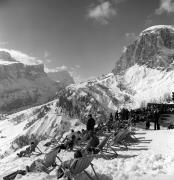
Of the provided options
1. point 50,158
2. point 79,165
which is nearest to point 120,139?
point 50,158

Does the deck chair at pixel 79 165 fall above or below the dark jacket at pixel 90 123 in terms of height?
below

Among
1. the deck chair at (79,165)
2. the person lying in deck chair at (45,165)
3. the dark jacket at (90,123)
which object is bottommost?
the person lying in deck chair at (45,165)

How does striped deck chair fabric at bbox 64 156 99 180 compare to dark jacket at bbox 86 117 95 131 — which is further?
dark jacket at bbox 86 117 95 131

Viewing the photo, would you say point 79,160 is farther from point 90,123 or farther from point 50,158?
point 90,123

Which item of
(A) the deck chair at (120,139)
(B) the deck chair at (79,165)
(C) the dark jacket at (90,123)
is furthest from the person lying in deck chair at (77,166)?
(C) the dark jacket at (90,123)

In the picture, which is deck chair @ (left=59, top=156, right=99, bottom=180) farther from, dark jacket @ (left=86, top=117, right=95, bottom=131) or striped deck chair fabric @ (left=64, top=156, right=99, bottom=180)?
dark jacket @ (left=86, top=117, right=95, bottom=131)

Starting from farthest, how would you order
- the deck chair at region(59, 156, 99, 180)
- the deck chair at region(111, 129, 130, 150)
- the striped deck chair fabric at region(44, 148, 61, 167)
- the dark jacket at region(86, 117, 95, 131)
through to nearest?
the dark jacket at region(86, 117, 95, 131) < the deck chair at region(111, 129, 130, 150) < the striped deck chair fabric at region(44, 148, 61, 167) < the deck chair at region(59, 156, 99, 180)

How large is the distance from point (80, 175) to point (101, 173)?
2.86 feet

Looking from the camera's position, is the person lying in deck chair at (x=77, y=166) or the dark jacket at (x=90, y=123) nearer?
the person lying in deck chair at (x=77, y=166)

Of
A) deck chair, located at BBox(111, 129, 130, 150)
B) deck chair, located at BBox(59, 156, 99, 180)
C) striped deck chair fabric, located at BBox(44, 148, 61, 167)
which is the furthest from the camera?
deck chair, located at BBox(111, 129, 130, 150)

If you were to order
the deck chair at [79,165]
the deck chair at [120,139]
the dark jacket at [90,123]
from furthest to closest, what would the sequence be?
the dark jacket at [90,123] → the deck chair at [120,139] → the deck chair at [79,165]

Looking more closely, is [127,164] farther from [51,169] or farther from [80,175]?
[51,169]

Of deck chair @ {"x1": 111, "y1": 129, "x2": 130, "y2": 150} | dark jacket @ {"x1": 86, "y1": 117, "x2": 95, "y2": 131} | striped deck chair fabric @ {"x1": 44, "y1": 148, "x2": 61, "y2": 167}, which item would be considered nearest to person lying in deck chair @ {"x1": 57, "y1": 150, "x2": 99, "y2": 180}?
striped deck chair fabric @ {"x1": 44, "y1": 148, "x2": 61, "y2": 167}

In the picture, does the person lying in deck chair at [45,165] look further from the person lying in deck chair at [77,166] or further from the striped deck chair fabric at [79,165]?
the striped deck chair fabric at [79,165]
